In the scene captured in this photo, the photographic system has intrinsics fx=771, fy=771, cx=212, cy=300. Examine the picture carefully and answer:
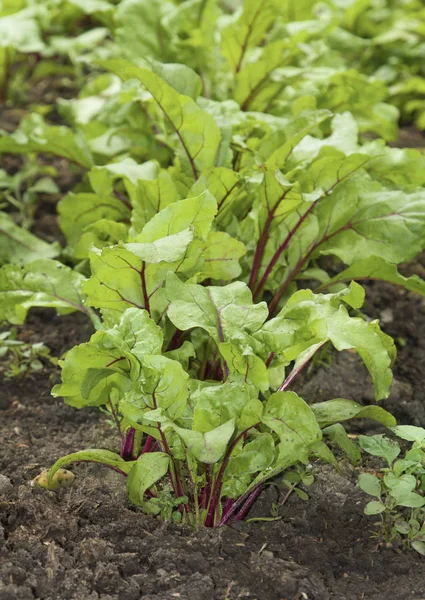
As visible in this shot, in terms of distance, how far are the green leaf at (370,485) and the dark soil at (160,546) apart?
109 mm

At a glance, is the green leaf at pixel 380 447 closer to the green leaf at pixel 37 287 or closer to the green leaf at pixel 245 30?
the green leaf at pixel 37 287

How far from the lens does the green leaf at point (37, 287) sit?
7.52 feet

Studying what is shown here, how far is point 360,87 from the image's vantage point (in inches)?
133

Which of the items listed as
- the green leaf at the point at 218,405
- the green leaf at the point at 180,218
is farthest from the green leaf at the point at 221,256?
the green leaf at the point at 218,405

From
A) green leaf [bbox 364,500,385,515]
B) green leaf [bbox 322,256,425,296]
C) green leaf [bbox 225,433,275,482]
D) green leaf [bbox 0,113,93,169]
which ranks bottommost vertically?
green leaf [bbox 364,500,385,515]

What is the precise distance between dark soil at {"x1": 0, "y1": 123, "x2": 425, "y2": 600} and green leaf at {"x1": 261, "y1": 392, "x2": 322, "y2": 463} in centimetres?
25

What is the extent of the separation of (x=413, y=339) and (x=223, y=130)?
983 millimetres

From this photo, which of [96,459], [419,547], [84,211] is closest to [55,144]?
[84,211]

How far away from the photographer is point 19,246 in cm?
300

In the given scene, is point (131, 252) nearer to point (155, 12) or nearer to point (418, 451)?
point (418, 451)

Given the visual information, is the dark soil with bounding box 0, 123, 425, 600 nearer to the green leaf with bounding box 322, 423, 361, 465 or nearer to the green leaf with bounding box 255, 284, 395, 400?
the green leaf with bounding box 322, 423, 361, 465

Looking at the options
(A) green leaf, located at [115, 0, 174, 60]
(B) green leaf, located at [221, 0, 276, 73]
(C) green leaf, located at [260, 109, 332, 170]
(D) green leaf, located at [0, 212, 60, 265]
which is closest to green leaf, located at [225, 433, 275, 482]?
(C) green leaf, located at [260, 109, 332, 170]

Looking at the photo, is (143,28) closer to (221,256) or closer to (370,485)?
(221,256)

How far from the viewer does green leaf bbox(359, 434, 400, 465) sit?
1819 millimetres
